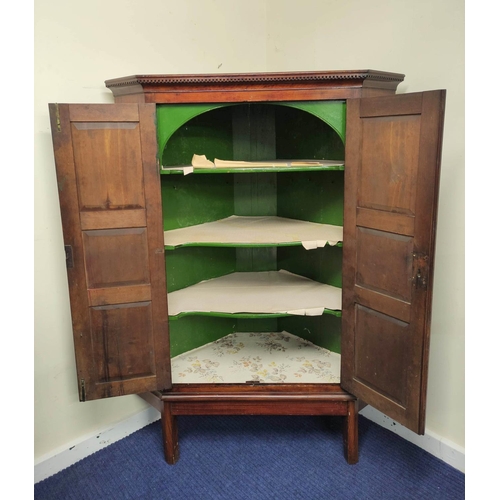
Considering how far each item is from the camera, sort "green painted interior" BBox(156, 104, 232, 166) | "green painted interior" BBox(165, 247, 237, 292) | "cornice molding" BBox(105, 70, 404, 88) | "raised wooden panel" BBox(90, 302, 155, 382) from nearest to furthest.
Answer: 1. "cornice molding" BBox(105, 70, 404, 88)
2. "raised wooden panel" BBox(90, 302, 155, 382)
3. "green painted interior" BBox(156, 104, 232, 166)
4. "green painted interior" BBox(165, 247, 237, 292)

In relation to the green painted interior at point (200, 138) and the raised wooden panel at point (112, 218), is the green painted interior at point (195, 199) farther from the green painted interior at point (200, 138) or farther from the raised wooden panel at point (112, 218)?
the raised wooden panel at point (112, 218)

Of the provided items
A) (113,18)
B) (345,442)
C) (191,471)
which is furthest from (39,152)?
(345,442)

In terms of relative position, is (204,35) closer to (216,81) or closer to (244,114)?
(244,114)

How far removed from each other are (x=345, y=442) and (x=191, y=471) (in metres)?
0.80

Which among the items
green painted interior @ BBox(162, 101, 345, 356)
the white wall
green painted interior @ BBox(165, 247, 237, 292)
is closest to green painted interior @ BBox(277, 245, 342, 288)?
green painted interior @ BBox(162, 101, 345, 356)

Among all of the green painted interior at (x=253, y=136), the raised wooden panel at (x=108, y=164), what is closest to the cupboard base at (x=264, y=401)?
the raised wooden panel at (x=108, y=164)

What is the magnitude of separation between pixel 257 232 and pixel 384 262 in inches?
28.6

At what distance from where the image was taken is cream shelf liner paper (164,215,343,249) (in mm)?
2273

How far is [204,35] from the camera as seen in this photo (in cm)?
271

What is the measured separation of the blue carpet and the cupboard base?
0.64 ft

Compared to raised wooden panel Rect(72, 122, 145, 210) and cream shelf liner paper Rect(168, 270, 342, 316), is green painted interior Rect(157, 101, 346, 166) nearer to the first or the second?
raised wooden panel Rect(72, 122, 145, 210)

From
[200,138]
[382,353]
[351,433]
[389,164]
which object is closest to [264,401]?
[351,433]

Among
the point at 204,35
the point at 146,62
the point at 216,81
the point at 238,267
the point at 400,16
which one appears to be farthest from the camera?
the point at 238,267

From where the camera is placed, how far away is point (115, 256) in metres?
2.06
